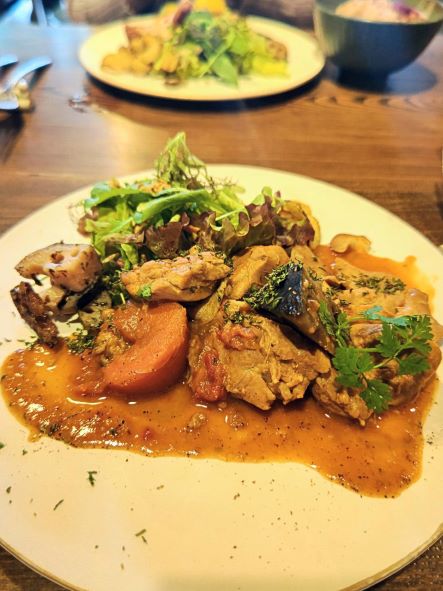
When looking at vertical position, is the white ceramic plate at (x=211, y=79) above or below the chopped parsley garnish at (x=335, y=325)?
above

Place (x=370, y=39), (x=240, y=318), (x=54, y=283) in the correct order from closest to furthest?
1. (x=240, y=318)
2. (x=54, y=283)
3. (x=370, y=39)

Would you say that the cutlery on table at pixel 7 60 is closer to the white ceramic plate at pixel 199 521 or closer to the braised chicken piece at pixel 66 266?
the braised chicken piece at pixel 66 266

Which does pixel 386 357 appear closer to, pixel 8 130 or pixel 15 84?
pixel 8 130

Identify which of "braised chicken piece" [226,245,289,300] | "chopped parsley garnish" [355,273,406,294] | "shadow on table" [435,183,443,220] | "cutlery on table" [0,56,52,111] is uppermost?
"cutlery on table" [0,56,52,111]

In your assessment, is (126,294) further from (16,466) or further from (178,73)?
(178,73)

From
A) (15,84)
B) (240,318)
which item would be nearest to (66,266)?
(240,318)

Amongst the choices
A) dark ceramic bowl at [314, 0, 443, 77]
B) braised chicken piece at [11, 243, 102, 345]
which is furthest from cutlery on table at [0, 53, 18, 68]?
braised chicken piece at [11, 243, 102, 345]

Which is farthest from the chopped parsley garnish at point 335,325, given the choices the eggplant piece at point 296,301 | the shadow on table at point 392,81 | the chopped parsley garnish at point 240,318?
the shadow on table at point 392,81

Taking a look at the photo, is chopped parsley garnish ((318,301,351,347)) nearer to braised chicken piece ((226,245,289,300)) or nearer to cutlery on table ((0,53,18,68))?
braised chicken piece ((226,245,289,300))
